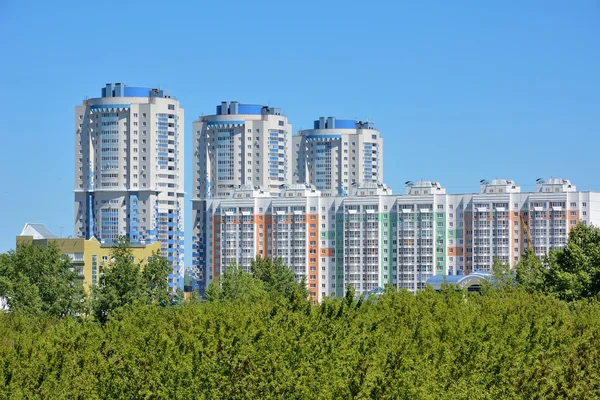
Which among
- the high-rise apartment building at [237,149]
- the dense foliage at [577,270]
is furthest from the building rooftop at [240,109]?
the dense foliage at [577,270]

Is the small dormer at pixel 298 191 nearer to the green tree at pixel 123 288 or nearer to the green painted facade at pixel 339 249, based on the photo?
the green painted facade at pixel 339 249

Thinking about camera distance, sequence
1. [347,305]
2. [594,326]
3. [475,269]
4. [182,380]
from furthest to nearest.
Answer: [475,269], [347,305], [594,326], [182,380]

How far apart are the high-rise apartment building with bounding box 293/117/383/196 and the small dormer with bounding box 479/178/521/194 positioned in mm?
53339

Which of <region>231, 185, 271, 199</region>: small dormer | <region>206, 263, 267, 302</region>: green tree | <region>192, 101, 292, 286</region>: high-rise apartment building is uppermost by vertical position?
<region>192, 101, 292, 286</region>: high-rise apartment building

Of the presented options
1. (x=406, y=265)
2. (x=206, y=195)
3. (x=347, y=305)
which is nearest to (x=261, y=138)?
(x=206, y=195)

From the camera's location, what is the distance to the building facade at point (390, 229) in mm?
136625

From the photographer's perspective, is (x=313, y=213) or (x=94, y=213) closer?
(x=313, y=213)

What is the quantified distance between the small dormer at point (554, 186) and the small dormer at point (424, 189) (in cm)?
1184

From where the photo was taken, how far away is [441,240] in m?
142

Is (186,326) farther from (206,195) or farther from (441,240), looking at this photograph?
(206,195)

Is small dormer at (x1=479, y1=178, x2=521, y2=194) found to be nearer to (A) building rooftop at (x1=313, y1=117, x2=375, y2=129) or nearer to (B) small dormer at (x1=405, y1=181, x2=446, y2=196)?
(B) small dormer at (x1=405, y1=181, x2=446, y2=196)

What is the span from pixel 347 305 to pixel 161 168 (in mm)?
122581

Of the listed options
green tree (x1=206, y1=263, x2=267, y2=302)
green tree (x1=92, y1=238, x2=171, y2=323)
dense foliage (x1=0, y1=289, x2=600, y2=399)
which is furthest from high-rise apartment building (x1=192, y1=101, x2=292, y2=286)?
dense foliage (x1=0, y1=289, x2=600, y2=399)

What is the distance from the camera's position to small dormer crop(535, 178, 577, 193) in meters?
138
